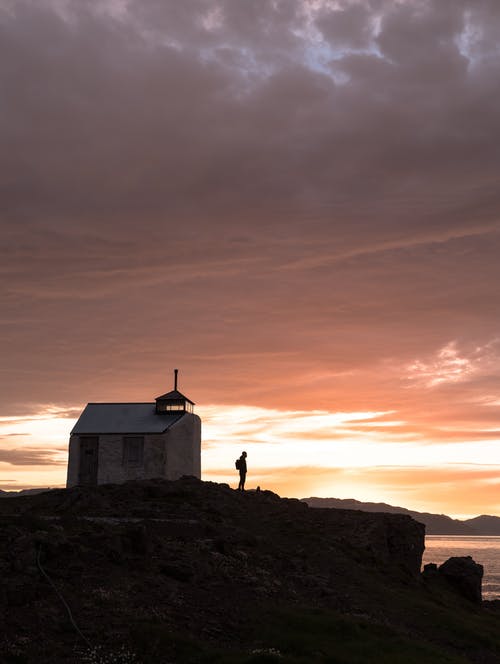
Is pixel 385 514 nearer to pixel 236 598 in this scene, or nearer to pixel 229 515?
pixel 229 515

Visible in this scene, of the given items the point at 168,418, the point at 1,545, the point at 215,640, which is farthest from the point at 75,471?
the point at 215,640

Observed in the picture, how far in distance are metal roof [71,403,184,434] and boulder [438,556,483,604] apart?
Answer: 23702 mm

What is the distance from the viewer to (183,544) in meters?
32.5

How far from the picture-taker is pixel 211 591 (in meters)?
27.2

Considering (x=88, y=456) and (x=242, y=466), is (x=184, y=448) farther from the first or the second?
(x=242, y=466)

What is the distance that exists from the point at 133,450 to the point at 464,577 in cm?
2643

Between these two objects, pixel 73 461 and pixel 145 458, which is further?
pixel 73 461

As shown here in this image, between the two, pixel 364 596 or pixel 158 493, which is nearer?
pixel 364 596

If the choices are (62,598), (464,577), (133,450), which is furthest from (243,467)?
(62,598)

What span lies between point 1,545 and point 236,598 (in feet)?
29.4

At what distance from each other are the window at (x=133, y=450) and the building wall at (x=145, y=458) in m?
0.25

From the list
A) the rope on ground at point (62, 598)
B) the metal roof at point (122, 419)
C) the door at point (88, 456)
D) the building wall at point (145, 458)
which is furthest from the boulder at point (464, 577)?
the rope on ground at point (62, 598)

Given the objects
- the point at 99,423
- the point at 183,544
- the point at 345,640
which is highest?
the point at 99,423

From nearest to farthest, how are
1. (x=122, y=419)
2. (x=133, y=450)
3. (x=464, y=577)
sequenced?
(x=464, y=577) < (x=133, y=450) < (x=122, y=419)
